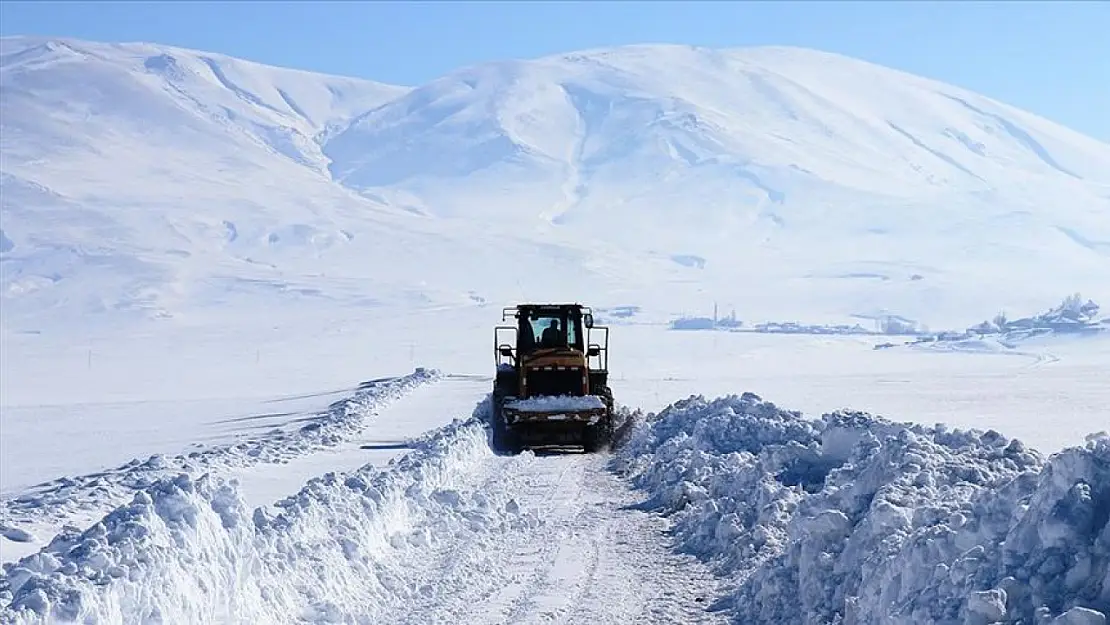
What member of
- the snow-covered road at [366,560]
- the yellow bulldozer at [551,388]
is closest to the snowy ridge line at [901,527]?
the snow-covered road at [366,560]

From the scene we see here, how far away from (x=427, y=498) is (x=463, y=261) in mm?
131032

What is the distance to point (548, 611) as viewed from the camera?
8.71 metres

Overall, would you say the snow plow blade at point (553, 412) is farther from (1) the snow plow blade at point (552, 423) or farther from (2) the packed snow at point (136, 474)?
(2) the packed snow at point (136, 474)

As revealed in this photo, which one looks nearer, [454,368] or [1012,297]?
[454,368]

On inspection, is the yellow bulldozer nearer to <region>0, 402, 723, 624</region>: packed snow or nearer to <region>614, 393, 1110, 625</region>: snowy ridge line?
<region>614, 393, 1110, 625</region>: snowy ridge line

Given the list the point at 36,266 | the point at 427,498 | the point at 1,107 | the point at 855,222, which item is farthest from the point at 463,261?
the point at 427,498

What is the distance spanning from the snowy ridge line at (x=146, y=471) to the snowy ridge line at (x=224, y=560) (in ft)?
8.57

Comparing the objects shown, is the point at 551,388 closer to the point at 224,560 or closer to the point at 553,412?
the point at 553,412

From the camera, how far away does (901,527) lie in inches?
313

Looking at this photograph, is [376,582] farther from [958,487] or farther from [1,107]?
[1,107]

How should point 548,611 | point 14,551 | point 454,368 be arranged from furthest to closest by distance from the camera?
point 454,368
point 14,551
point 548,611

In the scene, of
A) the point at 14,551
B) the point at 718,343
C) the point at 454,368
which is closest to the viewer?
the point at 14,551

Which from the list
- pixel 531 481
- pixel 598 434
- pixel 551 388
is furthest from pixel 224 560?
pixel 551 388

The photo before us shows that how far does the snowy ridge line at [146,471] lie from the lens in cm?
1276
